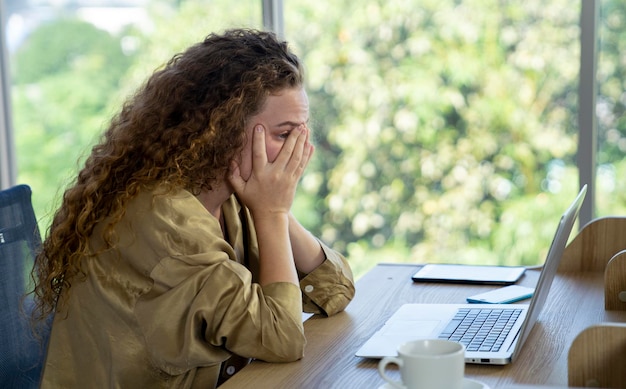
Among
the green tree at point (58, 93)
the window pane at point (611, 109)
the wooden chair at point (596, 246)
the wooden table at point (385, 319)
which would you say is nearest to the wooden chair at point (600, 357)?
the wooden table at point (385, 319)

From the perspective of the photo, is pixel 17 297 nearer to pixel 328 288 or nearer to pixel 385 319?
pixel 328 288

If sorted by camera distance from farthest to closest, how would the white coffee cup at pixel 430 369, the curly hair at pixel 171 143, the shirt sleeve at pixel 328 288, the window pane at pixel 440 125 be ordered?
the window pane at pixel 440 125 < the shirt sleeve at pixel 328 288 < the curly hair at pixel 171 143 < the white coffee cup at pixel 430 369

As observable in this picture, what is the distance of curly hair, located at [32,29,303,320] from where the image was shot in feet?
4.45

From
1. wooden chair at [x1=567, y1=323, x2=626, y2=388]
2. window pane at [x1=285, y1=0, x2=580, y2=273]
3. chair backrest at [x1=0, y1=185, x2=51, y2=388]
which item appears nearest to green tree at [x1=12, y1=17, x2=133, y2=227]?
window pane at [x1=285, y1=0, x2=580, y2=273]

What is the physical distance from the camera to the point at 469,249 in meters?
2.79

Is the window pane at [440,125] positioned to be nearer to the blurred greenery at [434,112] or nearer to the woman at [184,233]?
the blurred greenery at [434,112]

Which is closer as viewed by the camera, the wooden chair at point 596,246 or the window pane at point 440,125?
the wooden chair at point 596,246

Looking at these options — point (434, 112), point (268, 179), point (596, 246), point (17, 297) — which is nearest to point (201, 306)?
point (268, 179)

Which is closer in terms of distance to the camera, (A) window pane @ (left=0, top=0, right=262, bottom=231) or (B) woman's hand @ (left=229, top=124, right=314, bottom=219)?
(B) woman's hand @ (left=229, top=124, right=314, bottom=219)

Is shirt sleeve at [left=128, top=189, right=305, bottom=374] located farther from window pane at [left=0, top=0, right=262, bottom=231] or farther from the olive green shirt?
window pane at [left=0, top=0, right=262, bottom=231]

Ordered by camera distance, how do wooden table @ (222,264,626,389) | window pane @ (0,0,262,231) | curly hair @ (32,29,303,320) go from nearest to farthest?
1. wooden table @ (222,264,626,389)
2. curly hair @ (32,29,303,320)
3. window pane @ (0,0,262,231)

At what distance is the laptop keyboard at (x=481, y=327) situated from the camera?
125 centimetres

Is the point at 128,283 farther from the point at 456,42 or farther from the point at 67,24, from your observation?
the point at 67,24

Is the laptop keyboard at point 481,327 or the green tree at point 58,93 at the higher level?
the green tree at point 58,93
